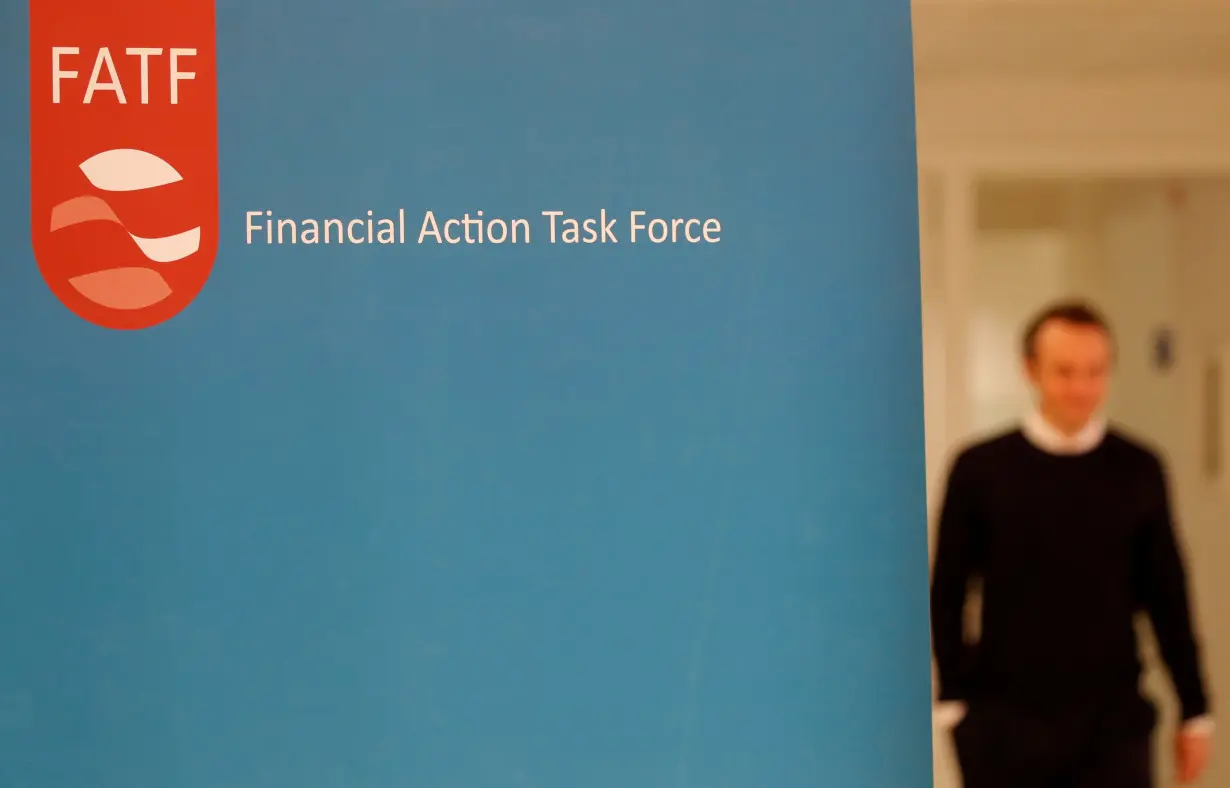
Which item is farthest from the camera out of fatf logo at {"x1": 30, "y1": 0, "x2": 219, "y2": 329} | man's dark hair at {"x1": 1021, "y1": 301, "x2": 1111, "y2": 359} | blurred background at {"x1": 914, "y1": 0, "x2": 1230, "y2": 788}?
blurred background at {"x1": 914, "y1": 0, "x2": 1230, "y2": 788}

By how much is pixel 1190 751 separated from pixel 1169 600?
298mm

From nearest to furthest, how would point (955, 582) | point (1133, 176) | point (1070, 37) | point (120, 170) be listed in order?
point (120, 170)
point (955, 582)
point (1070, 37)
point (1133, 176)

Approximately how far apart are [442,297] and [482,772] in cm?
84

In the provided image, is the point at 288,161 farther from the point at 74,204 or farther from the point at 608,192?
the point at 608,192

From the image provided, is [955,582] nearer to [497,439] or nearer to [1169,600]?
[1169,600]

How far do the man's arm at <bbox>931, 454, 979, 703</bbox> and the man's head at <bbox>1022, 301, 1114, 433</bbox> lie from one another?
19 centimetres

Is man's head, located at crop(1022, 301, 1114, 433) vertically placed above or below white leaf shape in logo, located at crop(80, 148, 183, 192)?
below

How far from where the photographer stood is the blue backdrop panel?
5.93 ft

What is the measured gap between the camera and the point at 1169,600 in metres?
1.84

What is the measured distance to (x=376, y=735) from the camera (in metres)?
1.81

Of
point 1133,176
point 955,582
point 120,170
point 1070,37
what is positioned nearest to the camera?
point 120,170

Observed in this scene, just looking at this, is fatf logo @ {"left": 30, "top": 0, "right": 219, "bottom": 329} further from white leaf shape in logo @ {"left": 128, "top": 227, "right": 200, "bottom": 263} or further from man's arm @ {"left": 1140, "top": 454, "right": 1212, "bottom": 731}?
man's arm @ {"left": 1140, "top": 454, "right": 1212, "bottom": 731}

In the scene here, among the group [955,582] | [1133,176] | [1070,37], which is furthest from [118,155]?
[1133,176]

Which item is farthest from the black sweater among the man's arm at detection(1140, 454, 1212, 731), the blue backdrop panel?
the blue backdrop panel
